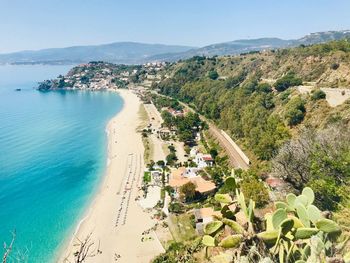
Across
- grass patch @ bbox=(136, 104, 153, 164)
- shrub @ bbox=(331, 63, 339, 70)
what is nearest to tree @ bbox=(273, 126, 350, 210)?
grass patch @ bbox=(136, 104, 153, 164)

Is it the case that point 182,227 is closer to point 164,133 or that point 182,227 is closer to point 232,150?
point 232,150

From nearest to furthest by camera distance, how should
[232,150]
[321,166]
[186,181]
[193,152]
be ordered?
[321,166]
[186,181]
[232,150]
[193,152]

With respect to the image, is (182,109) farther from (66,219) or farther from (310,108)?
(66,219)

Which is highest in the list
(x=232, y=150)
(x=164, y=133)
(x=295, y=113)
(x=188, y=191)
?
(x=295, y=113)

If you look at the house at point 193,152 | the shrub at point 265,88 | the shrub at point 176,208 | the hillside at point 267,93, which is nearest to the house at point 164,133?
the hillside at point 267,93

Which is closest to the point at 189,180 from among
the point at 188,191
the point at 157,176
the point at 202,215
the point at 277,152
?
the point at 188,191

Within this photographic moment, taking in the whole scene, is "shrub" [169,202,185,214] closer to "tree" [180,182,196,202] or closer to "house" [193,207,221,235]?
"tree" [180,182,196,202]
